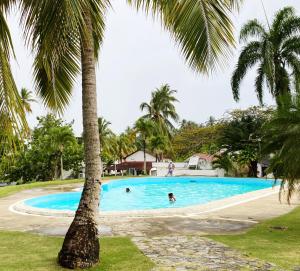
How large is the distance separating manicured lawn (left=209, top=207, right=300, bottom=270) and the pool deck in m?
0.55

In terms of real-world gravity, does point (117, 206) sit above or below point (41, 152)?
below

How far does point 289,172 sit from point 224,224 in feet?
7.30

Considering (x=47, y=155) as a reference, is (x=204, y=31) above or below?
below

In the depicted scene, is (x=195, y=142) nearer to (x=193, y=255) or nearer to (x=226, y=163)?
(x=226, y=163)

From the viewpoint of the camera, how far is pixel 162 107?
46.6m

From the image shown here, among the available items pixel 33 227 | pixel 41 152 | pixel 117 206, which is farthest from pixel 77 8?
pixel 41 152

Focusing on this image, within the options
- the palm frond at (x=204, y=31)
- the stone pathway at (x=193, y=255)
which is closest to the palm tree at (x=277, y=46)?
the stone pathway at (x=193, y=255)

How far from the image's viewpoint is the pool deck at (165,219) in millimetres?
9273

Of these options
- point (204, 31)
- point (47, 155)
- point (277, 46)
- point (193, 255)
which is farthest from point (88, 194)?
point (47, 155)

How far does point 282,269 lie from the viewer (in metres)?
6.12

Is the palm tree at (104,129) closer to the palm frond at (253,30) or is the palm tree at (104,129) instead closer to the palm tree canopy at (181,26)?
the palm frond at (253,30)

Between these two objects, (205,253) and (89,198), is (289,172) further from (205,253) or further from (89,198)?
(89,198)

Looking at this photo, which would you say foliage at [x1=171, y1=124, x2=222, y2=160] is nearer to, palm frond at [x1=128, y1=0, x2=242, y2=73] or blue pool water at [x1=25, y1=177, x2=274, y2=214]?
blue pool water at [x1=25, y1=177, x2=274, y2=214]

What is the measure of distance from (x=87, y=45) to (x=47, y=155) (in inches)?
1133
